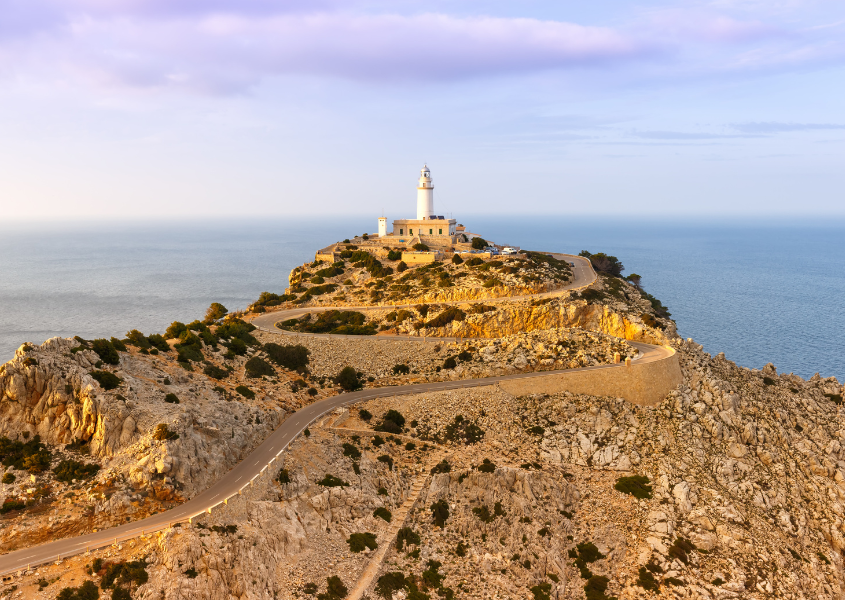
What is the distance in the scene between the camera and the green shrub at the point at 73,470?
26.2m

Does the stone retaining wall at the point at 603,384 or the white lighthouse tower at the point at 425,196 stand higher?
the white lighthouse tower at the point at 425,196

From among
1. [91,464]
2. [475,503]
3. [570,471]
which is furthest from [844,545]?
[91,464]

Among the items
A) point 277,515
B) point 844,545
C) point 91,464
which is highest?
point 91,464

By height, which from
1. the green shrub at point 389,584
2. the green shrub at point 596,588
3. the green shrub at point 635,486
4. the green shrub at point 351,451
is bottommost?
the green shrub at point 596,588

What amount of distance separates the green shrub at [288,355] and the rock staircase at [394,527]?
56.8 ft

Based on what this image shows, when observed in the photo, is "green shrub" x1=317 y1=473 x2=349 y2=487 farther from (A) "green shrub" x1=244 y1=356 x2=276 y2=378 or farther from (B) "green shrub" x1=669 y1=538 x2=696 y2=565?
(B) "green shrub" x1=669 y1=538 x2=696 y2=565

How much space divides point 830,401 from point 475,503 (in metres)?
39.1

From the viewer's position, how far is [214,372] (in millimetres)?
40656

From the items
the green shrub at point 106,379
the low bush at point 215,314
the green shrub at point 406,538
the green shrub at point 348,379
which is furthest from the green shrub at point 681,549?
the low bush at point 215,314

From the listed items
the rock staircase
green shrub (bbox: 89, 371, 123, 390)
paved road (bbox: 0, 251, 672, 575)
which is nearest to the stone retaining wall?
paved road (bbox: 0, 251, 672, 575)

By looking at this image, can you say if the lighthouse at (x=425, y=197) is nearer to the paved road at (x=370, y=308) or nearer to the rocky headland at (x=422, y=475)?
the paved road at (x=370, y=308)

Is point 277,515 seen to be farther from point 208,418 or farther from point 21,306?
point 21,306

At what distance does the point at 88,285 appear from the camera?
134 metres

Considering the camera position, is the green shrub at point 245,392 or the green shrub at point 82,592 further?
the green shrub at point 245,392
